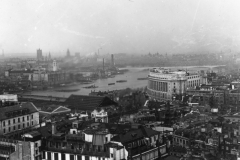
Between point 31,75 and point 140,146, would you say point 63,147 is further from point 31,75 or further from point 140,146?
point 31,75

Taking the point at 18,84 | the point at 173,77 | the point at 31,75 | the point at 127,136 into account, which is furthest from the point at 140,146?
the point at 31,75

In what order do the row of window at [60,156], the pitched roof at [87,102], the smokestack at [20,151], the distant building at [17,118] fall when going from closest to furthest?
the row of window at [60,156] < the smokestack at [20,151] < the distant building at [17,118] < the pitched roof at [87,102]

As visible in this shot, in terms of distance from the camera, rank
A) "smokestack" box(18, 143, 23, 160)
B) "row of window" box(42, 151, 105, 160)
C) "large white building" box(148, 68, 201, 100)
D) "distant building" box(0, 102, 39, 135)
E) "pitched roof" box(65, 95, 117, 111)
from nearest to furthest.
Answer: "row of window" box(42, 151, 105, 160) < "smokestack" box(18, 143, 23, 160) < "distant building" box(0, 102, 39, 135) < "pitched roof" box(65, 95, 117, 111) < "large white building" box(148, 68, 201, 100)

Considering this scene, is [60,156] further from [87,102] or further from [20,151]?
[87,102]

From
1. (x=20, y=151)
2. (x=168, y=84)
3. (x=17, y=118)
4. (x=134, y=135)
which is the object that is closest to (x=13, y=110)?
(x=17, y=118)

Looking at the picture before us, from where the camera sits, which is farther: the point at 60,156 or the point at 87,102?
the point at 87,102

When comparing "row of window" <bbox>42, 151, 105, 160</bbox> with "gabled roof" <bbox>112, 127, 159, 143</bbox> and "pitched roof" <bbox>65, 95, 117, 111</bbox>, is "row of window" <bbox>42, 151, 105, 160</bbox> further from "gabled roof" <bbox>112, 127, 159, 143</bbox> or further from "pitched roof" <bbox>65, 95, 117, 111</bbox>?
"pitched roof" <bbox>65, 95, 117, 111</bbox>

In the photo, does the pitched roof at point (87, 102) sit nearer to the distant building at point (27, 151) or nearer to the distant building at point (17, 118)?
the distant building at point (17, 118)

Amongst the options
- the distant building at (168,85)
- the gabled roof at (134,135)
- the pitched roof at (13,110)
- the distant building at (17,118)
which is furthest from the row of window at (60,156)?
the distant building at (168,85)

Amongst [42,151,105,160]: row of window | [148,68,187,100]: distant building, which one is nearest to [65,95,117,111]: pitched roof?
[42,151,105,160]: row of window

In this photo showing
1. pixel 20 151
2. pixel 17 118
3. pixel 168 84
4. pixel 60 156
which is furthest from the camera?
pixel 168 84

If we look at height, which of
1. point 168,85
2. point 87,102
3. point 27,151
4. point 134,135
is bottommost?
point 168,85

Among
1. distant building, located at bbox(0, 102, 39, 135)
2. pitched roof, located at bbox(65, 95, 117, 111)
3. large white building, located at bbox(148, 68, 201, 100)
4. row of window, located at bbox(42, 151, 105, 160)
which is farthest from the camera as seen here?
large white building, located at bbox(148, 68, 201, 100)
